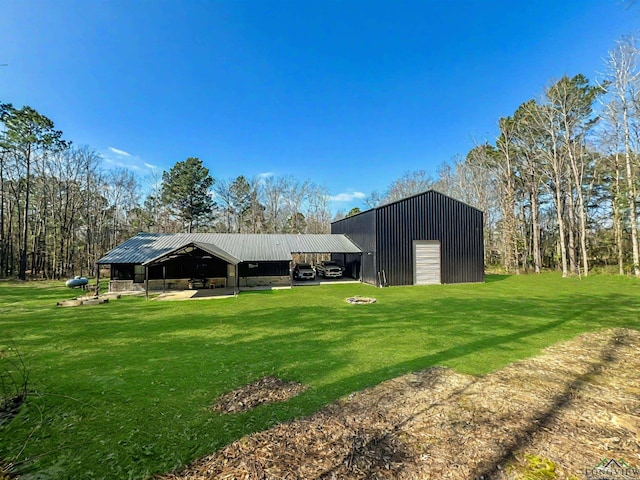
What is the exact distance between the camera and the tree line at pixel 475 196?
22.0 meters

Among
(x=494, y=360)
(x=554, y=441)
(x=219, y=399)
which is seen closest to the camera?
(x=554, y=441)

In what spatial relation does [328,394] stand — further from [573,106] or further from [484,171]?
[484,171]

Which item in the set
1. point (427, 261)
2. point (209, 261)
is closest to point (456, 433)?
point (427, 261)

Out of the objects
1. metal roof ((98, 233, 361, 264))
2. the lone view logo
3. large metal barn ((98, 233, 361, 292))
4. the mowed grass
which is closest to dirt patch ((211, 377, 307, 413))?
the mowed grass

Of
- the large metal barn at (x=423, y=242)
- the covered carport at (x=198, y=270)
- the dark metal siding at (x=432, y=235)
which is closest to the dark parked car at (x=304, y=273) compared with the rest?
the large metal barn at (x=423, y=242)

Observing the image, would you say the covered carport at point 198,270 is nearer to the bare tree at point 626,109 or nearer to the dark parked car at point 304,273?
the dark parked car at point 304,273

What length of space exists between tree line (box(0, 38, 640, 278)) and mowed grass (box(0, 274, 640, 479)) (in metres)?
14.9

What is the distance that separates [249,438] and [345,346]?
3604mm

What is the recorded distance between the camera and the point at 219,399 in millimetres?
4176

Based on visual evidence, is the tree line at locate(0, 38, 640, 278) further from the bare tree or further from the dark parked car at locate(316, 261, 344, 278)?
the dark parked car at locate(316, 261, 344, 278)

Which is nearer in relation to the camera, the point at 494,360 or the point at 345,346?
the point at 494,360

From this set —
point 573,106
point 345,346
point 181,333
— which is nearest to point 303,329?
point 345,346

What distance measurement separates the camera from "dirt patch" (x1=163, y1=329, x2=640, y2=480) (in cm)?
273

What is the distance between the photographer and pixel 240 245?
70.4 feet
